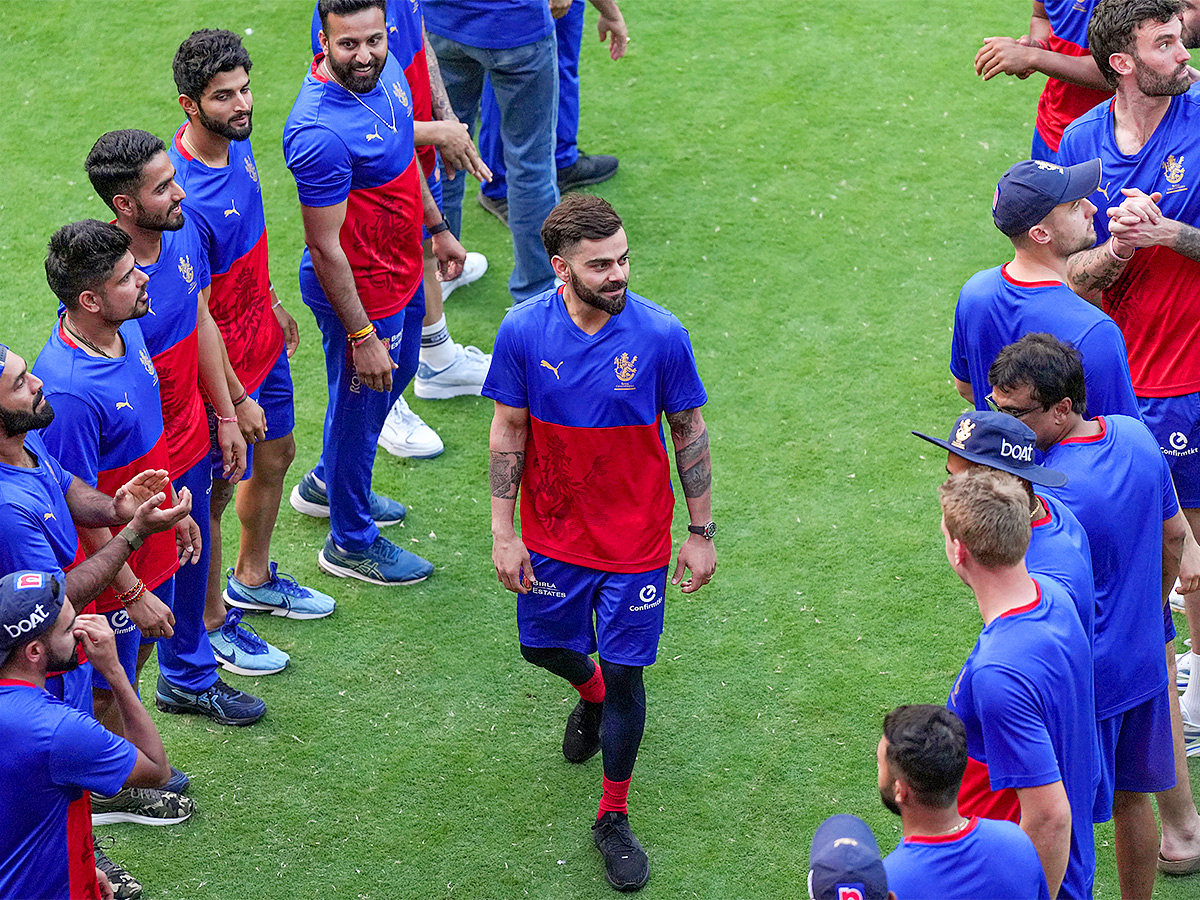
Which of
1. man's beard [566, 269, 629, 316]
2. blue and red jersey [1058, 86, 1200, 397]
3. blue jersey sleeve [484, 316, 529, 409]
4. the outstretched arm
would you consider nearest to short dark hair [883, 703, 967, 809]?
the outstretched arm

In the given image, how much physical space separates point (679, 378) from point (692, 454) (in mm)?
278

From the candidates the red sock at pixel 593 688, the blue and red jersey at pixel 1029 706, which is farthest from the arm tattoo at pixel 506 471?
the blue and red jersey at pixel 1029 706

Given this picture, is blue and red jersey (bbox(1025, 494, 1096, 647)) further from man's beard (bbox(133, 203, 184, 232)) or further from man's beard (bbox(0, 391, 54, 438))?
man's beard (bbox(133, 203, 184, 232))

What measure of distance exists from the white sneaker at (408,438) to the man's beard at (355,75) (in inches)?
69.4

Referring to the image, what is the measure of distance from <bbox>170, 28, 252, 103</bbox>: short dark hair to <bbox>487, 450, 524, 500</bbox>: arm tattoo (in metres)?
1.68

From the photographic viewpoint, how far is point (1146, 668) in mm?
3502

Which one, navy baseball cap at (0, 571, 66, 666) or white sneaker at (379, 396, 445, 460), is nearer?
navy baseball cap at (0, 571, 66, 666)

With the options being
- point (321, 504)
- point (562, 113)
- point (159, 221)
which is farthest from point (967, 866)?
point (562, 113)

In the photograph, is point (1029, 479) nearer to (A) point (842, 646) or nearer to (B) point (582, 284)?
(B) point (582, 284)

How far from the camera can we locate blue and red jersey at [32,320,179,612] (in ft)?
12.4

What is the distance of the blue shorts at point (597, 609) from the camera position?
4.12 m

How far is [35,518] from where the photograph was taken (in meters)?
3.43

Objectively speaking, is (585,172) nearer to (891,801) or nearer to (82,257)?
(82,257)

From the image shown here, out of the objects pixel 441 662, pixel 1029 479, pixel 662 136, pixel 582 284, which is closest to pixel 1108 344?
→ pixel 1029 479
